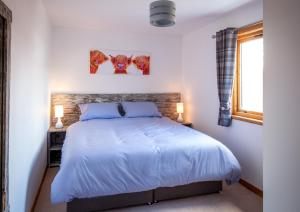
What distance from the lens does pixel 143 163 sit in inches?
88.8

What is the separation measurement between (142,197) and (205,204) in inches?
25.3

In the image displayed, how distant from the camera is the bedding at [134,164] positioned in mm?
2102

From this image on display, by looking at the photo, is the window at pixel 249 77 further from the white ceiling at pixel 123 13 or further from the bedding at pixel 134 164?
the bedding at pixel 134 164

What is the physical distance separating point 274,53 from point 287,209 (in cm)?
59

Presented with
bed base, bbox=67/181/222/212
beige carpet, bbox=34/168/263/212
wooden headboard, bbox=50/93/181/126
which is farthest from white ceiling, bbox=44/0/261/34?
beige carpet, bbox=34/168/263/212

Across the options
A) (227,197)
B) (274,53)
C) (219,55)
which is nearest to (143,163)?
(227,197)

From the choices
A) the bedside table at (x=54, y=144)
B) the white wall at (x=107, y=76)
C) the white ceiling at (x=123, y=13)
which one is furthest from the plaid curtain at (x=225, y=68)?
the bedside table at (x=54, y=144)

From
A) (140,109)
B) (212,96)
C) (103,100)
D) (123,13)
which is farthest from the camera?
(103,100)

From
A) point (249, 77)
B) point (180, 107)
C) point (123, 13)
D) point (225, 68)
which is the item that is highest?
point (123, 13)

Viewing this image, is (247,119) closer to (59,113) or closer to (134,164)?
(134,164)

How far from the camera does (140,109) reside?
4160 mm

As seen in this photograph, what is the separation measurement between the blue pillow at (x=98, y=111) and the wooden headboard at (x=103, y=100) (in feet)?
0.57

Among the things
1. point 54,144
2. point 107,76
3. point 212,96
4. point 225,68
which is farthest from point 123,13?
point 54,144

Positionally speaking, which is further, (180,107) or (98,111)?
(180,107)
